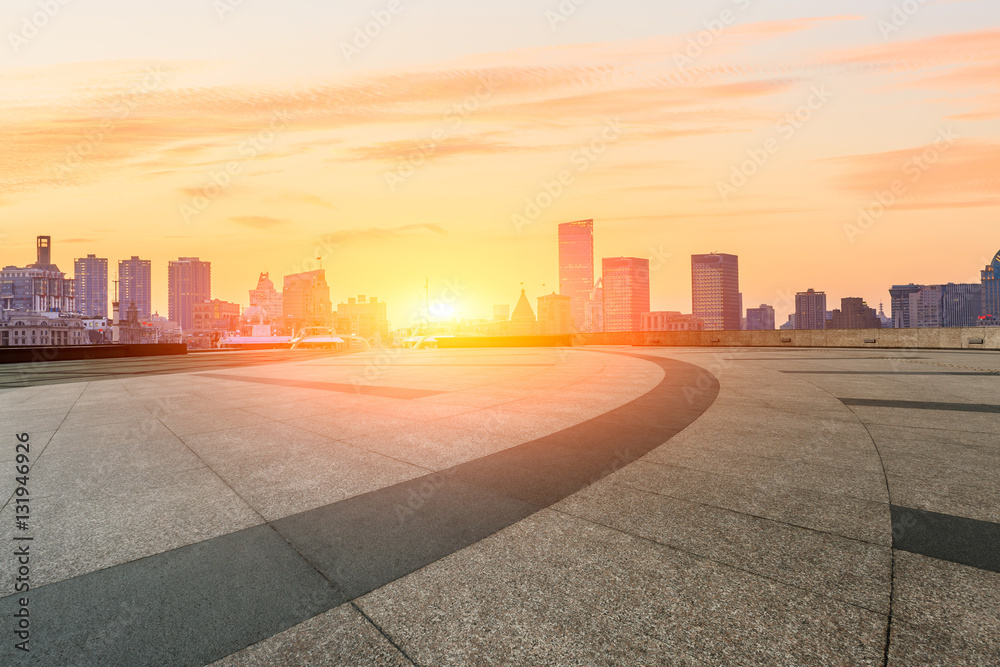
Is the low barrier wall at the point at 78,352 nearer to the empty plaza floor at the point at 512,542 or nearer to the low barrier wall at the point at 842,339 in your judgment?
the empty plaza floor at the point at 512,542

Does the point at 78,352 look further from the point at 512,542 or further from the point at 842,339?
the point at 842,339

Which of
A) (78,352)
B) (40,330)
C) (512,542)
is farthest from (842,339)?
(40,330)

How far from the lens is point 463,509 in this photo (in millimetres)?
4309

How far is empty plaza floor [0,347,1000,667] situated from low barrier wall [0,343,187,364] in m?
31.8

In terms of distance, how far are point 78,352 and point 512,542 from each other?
42344 millimetres

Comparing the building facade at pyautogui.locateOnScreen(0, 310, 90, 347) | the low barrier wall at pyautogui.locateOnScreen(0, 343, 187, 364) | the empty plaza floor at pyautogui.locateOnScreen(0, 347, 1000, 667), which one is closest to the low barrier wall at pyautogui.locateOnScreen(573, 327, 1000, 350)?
the empty plaza floor at pyautogui.locateOnScreen(0, 347, 1000, 667)

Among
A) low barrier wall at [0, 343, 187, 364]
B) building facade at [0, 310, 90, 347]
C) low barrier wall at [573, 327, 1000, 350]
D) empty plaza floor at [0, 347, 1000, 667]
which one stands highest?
building facade at [0, 310, 90, 347]

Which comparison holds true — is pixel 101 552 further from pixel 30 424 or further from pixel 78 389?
pixel 78 389

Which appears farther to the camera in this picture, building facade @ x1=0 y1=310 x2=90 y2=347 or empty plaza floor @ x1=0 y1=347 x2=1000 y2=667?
building facade @ x1=0 y1=310 x2=90 y2=347

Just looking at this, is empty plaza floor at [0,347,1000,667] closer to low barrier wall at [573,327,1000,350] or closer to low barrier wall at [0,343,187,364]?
low barrier wall at [573,327,1000,350]

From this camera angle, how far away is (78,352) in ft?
111

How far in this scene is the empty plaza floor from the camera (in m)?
2.51

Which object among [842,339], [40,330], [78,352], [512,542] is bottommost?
[512,542]

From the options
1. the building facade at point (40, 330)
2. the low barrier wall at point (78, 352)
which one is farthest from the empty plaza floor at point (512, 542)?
the building facade at point (40, 330)
